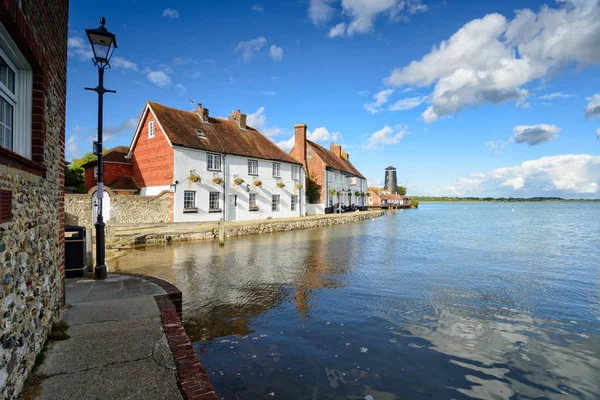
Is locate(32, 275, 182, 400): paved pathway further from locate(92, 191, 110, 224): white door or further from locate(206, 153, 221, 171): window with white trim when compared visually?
locate(206, 153, 221, 171): window with white trim

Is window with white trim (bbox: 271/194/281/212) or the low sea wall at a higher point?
window with white trim (bbox: 271/194/281/212)

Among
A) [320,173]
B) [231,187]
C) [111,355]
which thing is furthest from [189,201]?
[111,355]

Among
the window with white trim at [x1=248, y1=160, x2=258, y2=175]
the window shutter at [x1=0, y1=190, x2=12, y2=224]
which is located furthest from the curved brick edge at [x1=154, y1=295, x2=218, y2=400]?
the window with white trim at [x1=248, y1=160, x2=258, y2=175]

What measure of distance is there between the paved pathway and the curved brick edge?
7cm

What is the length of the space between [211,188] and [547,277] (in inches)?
845

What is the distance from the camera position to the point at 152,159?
2570 cm

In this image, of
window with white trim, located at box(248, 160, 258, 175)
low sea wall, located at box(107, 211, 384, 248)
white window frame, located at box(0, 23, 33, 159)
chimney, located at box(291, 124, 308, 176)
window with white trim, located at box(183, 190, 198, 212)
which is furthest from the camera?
chimney, located at box(291, 124, 308, 176)

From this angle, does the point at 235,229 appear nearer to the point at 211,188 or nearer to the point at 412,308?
the point at 211,188

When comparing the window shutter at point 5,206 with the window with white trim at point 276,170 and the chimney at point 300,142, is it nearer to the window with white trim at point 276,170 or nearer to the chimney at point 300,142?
the window with white trim at point 276,170

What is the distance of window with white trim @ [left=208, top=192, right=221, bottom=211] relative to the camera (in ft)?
86.3

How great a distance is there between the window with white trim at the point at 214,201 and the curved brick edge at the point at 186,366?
21498 millimetres

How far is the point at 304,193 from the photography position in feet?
121

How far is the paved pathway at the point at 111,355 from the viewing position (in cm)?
329

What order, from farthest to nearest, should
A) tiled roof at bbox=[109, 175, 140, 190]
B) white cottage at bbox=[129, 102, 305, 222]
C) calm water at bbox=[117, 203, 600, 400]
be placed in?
tiled roof at bbox=[109, 175, 140, 190] < white cottage at bbox=[129, 102, 305, 222] < calm water at bbox=[117, 203, 600, 400]
